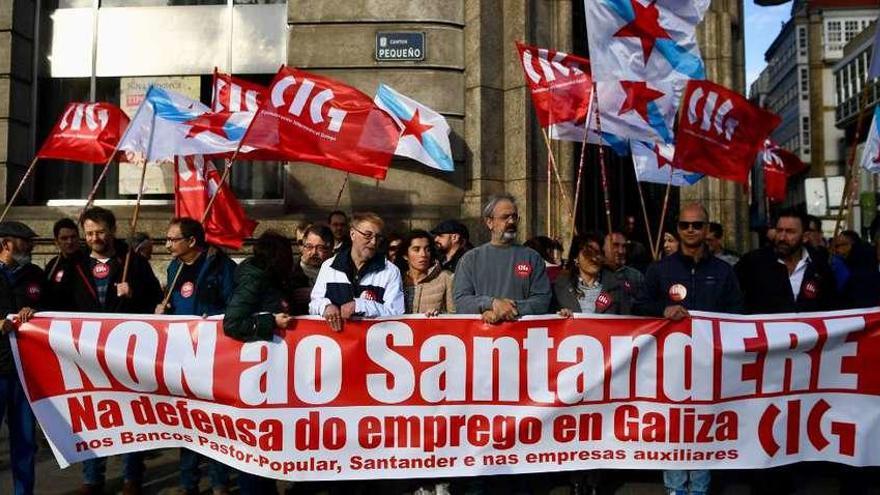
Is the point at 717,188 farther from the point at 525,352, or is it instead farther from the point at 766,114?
the point at 525,352

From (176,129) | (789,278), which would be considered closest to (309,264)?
(176,129)

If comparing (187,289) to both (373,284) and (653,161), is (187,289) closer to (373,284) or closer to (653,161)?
(373,284)

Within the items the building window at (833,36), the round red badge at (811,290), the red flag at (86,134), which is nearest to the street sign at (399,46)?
the red flag at (86,134)

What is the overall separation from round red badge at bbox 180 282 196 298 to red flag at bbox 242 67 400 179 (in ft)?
5.82

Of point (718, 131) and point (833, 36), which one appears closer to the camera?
point (718, 131)

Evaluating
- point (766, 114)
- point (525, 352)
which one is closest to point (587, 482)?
point (525, 352)

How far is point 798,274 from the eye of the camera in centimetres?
529

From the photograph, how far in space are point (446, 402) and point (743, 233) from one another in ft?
29.8

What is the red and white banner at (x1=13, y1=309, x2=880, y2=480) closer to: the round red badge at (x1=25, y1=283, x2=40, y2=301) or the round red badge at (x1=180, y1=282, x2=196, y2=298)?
the round red badge at (x1=25, y1=283, x2=40, y2=301)

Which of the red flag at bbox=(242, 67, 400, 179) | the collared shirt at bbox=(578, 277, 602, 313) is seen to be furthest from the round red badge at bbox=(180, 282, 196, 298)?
the collared shirt at bbox=(578, 277, 602, 313)

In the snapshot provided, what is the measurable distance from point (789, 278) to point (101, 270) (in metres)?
4.80

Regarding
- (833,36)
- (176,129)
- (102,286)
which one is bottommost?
(102,286)

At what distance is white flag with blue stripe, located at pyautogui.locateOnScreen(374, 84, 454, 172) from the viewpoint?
26.4ft

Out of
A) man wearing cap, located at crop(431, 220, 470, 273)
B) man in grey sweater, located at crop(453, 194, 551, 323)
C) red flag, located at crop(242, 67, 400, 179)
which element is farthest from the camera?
red flag, located at crop(242, 67, 400, 179)
